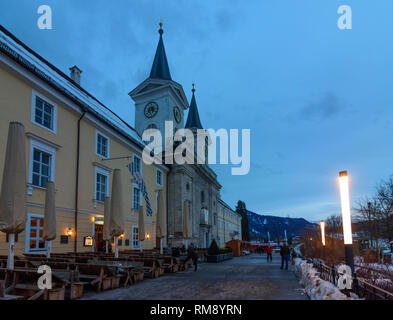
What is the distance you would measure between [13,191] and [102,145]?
13095mm

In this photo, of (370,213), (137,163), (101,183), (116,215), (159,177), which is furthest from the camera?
(159,177)

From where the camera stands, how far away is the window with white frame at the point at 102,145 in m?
19.8

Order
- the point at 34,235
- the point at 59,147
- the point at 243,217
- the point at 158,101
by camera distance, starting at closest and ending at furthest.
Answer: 1. the point at 34,235
2. the point at 59,147
3. the point at 158,101
4. the point at 243,217

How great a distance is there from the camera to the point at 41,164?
14.8 metres

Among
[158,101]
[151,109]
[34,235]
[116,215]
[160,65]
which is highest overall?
[160,65]

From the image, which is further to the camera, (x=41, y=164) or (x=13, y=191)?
(x=41, y=164)

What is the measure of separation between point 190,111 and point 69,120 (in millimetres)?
38694

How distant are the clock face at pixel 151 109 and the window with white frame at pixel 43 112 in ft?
73.3

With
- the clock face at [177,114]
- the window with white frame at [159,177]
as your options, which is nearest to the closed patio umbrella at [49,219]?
the window with white frame at [159,177]

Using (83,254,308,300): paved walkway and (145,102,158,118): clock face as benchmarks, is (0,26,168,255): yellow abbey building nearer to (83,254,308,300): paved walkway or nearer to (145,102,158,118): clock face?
(83,254,308,300): paved walkway

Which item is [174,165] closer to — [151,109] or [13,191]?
[151,109]

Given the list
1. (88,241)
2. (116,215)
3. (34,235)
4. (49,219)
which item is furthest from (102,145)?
(49,219)
